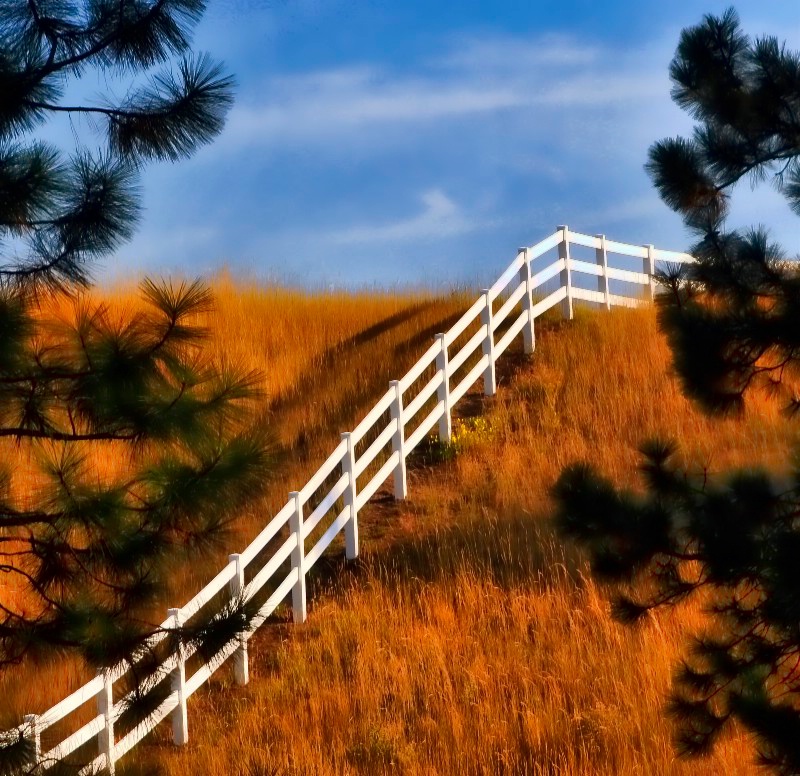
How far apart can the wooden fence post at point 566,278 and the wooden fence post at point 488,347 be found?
8.92 ft

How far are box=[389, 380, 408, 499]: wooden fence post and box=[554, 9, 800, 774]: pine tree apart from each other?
6900 millimetres

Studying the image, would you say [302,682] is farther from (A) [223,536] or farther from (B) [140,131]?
(B) [140,131]

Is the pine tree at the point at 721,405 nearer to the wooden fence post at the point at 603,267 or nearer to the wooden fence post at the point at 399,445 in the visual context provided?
the wooden fence post at the point at 399,445

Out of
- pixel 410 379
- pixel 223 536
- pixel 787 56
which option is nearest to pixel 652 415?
pixel 410 379

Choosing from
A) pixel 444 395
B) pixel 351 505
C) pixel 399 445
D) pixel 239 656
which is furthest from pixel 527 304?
pixel 239 656

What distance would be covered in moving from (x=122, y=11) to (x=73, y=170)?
113 centimetres

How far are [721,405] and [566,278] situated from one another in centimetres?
1219

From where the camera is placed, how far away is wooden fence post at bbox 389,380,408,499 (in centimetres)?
1499

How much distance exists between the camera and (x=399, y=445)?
15.1 m

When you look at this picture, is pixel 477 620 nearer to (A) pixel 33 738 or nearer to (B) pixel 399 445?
(B) pixel 399 445

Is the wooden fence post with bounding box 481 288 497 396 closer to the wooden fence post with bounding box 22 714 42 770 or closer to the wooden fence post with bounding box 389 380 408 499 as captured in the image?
the wooden fence post with bounding box 389 380 408 499

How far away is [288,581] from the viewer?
12.8 metres

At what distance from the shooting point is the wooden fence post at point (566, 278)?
64.9 feet

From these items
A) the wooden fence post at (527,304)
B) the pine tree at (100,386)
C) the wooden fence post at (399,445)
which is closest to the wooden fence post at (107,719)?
the pine tree at (100,386)
